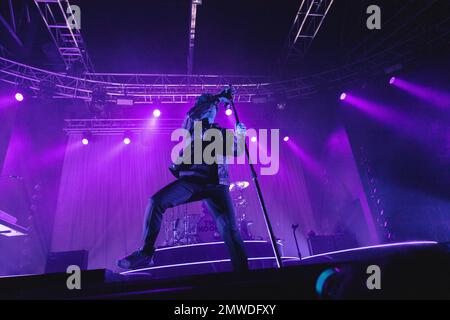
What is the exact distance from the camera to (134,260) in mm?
2482

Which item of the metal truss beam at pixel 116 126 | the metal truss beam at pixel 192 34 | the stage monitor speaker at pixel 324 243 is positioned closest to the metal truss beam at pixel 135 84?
the metal truss beam at pixel 192 34

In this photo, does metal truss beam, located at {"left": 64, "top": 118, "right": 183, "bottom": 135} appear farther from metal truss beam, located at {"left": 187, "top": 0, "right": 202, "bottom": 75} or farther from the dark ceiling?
metal truss beam, located at {"left": 187, "top": 0, "right": 202, "bottom": 75}

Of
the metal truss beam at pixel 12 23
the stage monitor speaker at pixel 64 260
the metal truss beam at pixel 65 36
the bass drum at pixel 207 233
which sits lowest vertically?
the stage monitor speaker at pixel 64 260

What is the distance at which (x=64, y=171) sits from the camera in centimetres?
1084

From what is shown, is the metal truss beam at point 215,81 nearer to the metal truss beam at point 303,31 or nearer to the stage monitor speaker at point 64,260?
the metal truss beam at point 303,31

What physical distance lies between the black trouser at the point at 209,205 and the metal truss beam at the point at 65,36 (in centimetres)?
583

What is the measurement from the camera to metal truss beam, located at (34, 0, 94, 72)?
21.8 ft

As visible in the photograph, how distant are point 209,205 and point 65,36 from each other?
692 centimetres

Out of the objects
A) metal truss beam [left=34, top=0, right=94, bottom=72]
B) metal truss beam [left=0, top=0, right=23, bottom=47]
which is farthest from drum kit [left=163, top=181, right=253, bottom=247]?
metal truss beam [left=0, top=0, right=23, bottom=47]

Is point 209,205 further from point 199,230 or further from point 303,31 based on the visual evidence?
point 303,31

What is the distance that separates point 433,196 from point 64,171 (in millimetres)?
12046

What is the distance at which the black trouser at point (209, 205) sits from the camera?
2.64 metres
